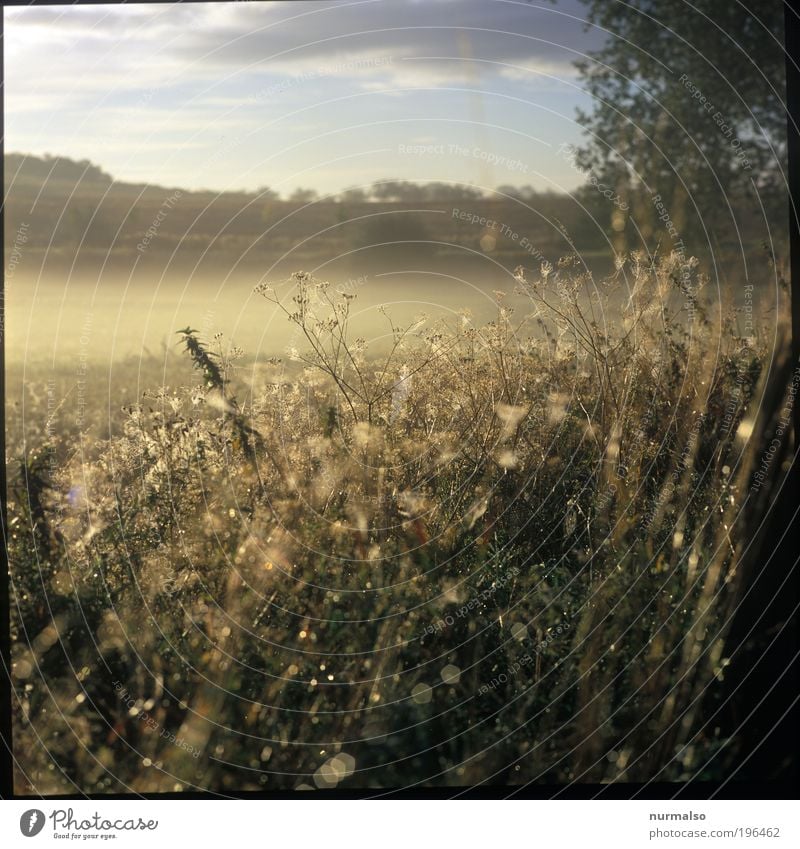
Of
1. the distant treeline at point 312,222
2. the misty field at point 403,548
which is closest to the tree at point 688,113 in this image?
the distant treeline at point 312,222

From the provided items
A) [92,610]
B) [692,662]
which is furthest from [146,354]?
[692,662]

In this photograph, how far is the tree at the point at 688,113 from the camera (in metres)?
3.42

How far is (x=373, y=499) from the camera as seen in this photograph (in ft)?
11.2

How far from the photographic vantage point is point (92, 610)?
334cm

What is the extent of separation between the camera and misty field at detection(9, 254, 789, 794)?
3.31 meters

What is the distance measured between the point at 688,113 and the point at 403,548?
205 centimetres

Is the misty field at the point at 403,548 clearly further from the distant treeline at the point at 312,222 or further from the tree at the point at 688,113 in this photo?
the tree at the point at 688,113

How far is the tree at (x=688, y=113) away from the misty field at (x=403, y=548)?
0.29m

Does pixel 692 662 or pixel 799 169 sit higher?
pixel 799 169

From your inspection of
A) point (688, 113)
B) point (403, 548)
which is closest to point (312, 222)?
point (403, 548)

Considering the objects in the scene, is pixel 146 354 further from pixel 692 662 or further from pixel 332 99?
pixel 692 662
